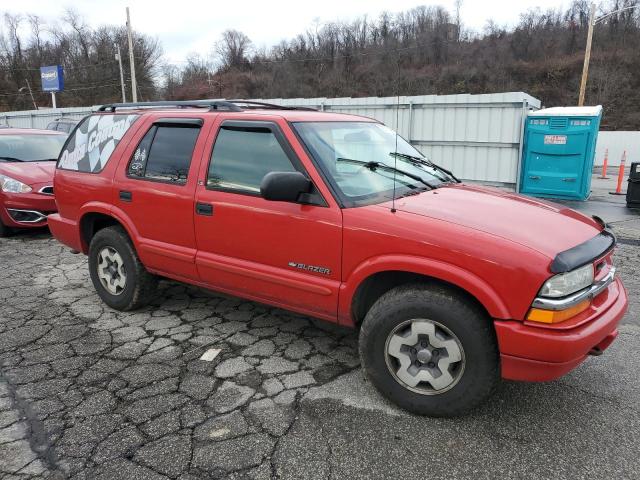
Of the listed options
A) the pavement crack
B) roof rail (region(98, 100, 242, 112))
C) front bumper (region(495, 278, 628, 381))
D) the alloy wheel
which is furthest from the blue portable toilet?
the pavement crack

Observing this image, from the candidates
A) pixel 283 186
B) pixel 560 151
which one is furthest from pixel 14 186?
pixel 560 151

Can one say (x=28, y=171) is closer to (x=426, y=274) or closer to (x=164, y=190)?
(x=164, y=190)

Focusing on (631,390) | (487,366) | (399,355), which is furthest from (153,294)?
(631,390)

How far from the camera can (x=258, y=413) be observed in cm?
282

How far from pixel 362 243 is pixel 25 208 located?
6188mm

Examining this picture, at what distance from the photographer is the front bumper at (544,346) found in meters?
2.38

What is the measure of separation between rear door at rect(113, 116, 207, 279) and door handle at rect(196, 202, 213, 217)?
0.27ft

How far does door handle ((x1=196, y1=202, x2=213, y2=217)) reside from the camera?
3518mm

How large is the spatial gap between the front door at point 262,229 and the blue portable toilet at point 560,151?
32.6 ft

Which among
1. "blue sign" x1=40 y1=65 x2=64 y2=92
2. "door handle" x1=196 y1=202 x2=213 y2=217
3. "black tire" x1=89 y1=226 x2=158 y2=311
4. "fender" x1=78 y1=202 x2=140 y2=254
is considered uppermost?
"blue sign" x1=40 y1=65 x2=64 y2=92

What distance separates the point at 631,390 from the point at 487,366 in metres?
1.26

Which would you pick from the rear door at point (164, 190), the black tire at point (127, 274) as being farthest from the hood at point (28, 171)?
the rear door at point (164, 190)

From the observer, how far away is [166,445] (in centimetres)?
254

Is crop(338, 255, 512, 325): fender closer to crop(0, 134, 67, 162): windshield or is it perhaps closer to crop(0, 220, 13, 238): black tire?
crop(0, 220, 13, 238): black tire
